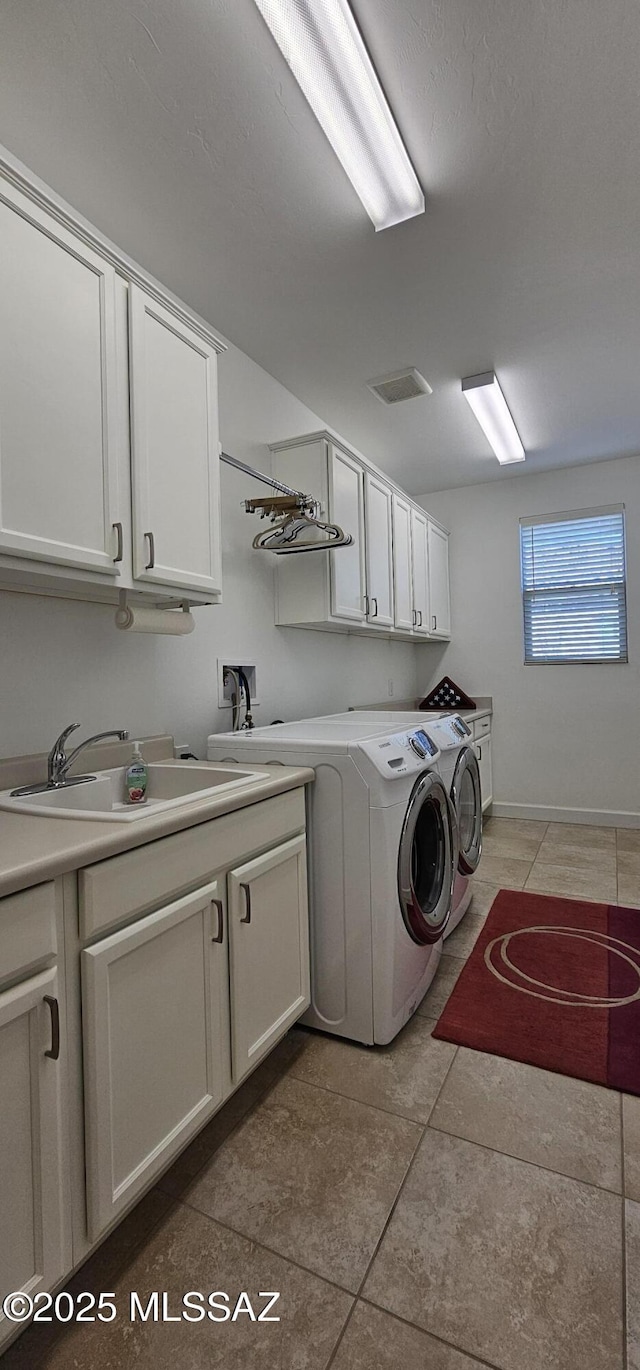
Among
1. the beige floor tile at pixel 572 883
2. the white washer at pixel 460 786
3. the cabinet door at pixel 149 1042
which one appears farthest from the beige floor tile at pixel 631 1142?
the beige floor tile at pixel 572 883

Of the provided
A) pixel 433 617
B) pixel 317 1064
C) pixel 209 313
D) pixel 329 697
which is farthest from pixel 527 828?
pixel 209 313

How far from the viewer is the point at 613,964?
2.36 meters

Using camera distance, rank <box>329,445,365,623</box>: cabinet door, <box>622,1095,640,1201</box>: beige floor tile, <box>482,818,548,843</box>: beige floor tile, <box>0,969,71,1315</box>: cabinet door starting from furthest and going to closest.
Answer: <box>482,818,548,843</box>: beige floor tile, <box>329,445,365,623</box>: cabinet door, <box>622,1095,640,1201</box>: beige floor tile, <box>0,969,71,1315</box>: cabinet door

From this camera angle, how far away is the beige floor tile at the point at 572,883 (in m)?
3.09

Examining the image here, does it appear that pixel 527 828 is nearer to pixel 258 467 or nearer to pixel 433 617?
pixel 433 617

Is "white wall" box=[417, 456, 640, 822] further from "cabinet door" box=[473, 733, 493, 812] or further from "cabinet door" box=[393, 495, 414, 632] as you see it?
"cabinet door" box=[393, 495, 414, 632]

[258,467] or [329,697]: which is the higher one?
[258,467]

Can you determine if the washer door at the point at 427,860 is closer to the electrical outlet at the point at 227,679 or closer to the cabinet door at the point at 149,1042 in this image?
the cabinet door at the point at 149,1042

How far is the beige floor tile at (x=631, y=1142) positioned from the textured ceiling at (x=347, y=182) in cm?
271

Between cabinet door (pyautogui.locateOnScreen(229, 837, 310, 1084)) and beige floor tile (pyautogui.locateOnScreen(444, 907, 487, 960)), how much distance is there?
0.92 meters

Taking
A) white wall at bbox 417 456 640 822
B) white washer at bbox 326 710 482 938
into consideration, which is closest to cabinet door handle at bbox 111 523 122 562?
white washer at bbox 326 710 482 938

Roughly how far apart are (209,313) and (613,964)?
3.12 metres

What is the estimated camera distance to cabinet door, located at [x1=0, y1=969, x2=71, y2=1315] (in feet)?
3.02

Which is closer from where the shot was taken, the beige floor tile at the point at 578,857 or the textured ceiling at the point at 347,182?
the textured ceiling at the point at 347,182
